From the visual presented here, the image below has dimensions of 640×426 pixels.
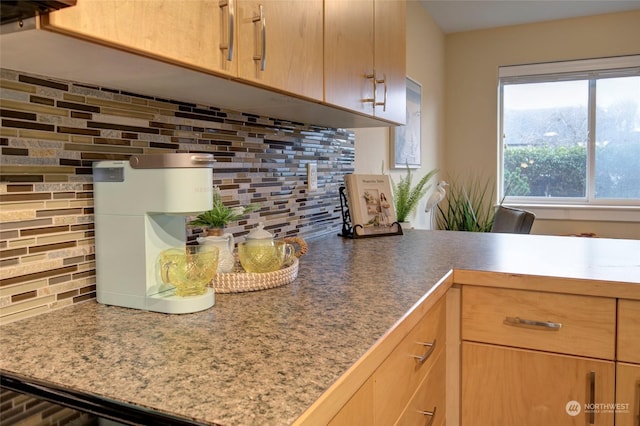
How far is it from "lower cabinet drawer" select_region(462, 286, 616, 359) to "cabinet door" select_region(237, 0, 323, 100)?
719 millimetres

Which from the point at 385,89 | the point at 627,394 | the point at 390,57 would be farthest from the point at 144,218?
the point at 627,394

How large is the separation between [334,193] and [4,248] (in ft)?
4.56

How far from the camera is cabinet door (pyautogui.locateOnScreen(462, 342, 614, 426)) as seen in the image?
1.21 metres

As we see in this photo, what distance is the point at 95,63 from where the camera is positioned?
80 cm

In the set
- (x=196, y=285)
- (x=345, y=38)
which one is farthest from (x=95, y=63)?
(x=345, y=38)

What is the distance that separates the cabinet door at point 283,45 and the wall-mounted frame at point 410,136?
1661 mm

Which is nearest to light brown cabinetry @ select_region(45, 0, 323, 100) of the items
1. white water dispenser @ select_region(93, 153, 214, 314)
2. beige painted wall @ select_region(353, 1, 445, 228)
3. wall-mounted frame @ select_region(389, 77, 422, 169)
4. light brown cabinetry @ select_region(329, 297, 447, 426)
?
white water dispenser @ select_region(93, 153, 214, 314)

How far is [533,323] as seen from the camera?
1.25m

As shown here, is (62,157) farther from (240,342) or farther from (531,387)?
(531,387)

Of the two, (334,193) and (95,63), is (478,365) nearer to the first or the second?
(334,193)

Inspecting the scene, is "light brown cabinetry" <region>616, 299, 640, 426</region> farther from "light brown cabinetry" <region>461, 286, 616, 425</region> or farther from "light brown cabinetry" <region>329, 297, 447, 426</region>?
"light brown cabinetry" <region>329, 297, 447, 426</region>

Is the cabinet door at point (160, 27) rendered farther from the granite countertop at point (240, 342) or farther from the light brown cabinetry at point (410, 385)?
the light brown cabinetry at point (410, 385)

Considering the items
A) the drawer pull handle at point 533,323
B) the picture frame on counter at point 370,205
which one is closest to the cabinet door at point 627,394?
the drawer pull handle at point 533,323

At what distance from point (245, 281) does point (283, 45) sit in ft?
1.75
